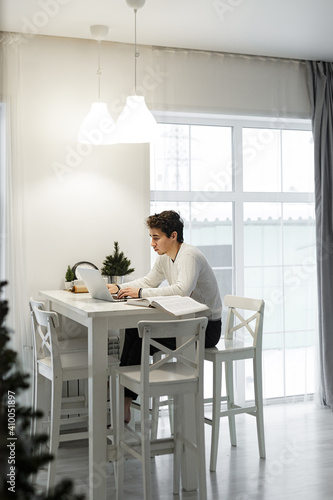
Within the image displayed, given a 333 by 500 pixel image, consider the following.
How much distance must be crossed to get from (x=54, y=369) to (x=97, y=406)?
278mm

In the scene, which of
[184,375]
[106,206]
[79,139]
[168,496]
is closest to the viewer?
[184,375]

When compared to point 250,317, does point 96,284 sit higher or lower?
higher

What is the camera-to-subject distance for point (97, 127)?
352 cm

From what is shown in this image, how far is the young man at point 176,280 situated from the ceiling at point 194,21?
1179 millimetres

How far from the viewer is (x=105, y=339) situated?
99.8 inches

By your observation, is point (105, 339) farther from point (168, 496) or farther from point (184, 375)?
point (168, 496)

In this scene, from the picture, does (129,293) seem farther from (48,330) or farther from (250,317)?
(250,317)

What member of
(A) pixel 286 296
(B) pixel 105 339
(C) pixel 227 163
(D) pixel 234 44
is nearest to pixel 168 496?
(B) pixel 105 339

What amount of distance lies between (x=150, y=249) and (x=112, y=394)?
4.25 feet

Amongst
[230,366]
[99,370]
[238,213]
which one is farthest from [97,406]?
[238,213]

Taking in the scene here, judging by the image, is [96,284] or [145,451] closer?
[145,451]

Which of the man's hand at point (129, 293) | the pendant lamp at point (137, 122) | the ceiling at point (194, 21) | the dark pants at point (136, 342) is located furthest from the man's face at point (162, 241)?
the ceiling at point (194, 21)

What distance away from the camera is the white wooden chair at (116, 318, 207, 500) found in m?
2.33

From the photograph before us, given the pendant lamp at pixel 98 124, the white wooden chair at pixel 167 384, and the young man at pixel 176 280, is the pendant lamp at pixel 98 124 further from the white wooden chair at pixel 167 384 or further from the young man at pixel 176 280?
the white wooden chair at pixel 167 384
